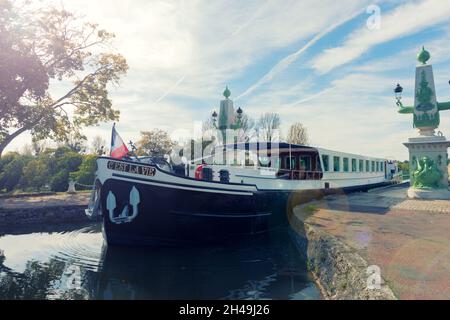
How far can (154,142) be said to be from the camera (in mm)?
41938

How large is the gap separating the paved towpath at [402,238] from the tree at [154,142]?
105 feet

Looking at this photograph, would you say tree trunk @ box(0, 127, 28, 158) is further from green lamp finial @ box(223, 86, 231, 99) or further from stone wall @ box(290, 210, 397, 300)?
stone wall @ box(290, 210, 397, 300)

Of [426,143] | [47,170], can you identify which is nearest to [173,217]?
[426,143]

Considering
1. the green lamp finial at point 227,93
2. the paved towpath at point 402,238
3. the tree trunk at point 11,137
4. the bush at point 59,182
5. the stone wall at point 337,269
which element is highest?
the green lamp finial at point 227,93

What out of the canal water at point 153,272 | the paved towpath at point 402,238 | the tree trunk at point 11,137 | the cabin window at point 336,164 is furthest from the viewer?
the tree trunk at point 11,137

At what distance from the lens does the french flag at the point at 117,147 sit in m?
9.58

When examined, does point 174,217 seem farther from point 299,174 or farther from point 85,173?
point 85,173

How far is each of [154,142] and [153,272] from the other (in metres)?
35.6

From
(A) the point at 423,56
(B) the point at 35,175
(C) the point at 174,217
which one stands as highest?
(A) the point at 423,56

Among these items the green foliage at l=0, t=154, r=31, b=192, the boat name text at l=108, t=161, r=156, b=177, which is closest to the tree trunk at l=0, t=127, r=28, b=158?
the green foliage at l=0, t=154, r=31, b=192

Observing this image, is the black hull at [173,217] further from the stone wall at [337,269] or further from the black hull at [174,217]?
the stone wall at [337,269]

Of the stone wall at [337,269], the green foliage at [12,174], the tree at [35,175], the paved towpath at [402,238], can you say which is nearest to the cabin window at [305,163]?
the paved towpath at [402,238]
